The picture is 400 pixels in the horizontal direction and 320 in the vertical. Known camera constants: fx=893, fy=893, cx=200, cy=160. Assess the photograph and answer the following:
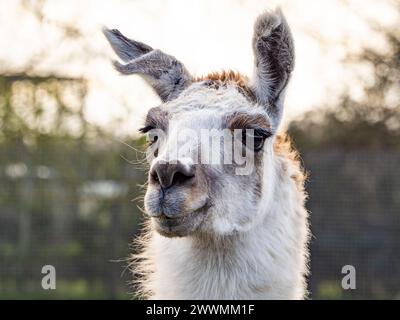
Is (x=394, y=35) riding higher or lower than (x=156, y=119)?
higher

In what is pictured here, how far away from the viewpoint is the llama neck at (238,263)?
18.0 ft

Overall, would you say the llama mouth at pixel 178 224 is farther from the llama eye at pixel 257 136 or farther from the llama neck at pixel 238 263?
the llama eye at pixel 257 136

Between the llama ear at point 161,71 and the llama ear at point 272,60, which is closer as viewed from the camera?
the llama ear at point 272,60

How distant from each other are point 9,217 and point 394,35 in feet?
24.7

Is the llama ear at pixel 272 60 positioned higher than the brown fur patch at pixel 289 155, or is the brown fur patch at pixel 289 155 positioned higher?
the llama ear at pixel 272 60

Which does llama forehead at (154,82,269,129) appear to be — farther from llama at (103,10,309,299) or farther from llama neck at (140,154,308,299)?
llama neck at (140,154,308,299)

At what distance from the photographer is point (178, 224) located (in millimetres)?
4914

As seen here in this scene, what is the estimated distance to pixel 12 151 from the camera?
51.3 feet

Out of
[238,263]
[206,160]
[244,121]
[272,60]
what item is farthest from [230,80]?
[238,263]

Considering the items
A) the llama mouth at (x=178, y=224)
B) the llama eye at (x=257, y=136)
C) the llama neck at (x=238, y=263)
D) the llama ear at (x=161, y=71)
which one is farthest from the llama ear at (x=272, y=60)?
the llama mouth at (x=178, y=224)

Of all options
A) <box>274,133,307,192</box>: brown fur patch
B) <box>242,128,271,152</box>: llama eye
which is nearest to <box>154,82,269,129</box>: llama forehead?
<box>242,128,271,152</box>: llama eye

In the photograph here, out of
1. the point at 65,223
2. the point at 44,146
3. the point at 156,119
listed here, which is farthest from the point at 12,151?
the point at 156,119

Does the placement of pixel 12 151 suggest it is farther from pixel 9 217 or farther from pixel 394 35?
pixel 394 35

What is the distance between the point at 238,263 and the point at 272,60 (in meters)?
1.34
